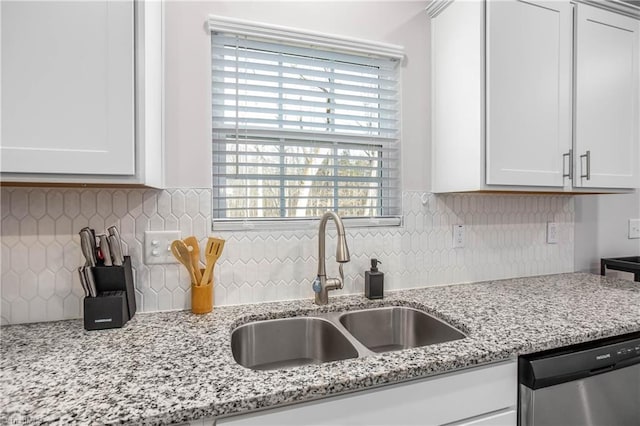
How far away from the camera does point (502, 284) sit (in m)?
1.73

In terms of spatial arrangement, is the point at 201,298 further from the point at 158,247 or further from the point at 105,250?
the point at 105,250

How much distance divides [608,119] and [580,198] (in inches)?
22.3

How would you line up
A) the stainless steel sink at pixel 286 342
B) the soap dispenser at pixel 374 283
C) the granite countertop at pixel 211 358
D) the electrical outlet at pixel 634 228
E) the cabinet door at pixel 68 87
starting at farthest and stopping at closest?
the electrical outlet at pixel 634 228 → the soap dispenser at pixel 374 283 → the stainless steel sink at pixel 286 342 → the cabinet door at pixel 68 87 → the granite countertop at pixel 211 358

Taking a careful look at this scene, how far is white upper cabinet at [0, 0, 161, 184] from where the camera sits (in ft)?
2.91

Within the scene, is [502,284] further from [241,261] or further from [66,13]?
[66,13]

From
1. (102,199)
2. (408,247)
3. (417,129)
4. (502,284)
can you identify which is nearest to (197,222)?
(102,199)

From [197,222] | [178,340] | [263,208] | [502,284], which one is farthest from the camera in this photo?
[502,284]

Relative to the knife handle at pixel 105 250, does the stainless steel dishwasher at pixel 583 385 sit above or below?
below

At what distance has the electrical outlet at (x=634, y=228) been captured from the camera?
2.15 metres

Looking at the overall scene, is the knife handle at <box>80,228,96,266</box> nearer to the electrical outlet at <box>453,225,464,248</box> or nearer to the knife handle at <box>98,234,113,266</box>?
the knife handle at <box>98,234,113,266</box>

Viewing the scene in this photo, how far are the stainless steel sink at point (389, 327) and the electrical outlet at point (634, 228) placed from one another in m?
1.77

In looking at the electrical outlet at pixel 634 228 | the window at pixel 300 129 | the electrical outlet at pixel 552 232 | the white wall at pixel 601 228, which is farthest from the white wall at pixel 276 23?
the electrical outlet at pixel 634 228

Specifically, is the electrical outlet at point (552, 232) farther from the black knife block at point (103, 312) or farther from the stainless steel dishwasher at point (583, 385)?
the black knife block at point (103, 312)

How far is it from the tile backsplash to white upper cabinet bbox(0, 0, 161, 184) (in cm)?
34
